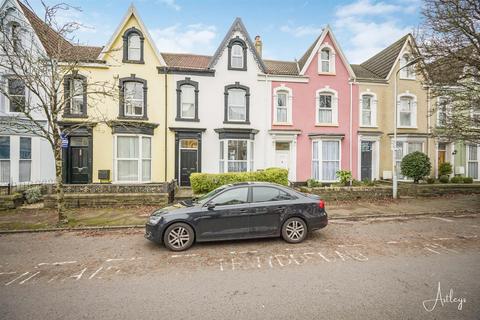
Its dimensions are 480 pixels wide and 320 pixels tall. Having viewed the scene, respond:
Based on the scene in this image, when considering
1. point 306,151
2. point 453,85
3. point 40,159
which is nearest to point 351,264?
point 453,85

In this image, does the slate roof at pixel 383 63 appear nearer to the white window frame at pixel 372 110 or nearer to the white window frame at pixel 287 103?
the white window frame at pixel 372 110

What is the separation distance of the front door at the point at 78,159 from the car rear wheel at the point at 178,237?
11290 millimetres

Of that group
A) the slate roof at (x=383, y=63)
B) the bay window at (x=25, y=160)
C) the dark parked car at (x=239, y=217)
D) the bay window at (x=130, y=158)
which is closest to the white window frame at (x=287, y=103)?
the slate roof at (x=383, y=63)

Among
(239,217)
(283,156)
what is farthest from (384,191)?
(239,217)

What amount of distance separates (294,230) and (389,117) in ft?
48.9

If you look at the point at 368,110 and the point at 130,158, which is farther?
the point at 368,110

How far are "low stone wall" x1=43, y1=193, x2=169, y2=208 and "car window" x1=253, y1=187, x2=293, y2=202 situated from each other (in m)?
6.18

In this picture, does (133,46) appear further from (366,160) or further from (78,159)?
(366,160)

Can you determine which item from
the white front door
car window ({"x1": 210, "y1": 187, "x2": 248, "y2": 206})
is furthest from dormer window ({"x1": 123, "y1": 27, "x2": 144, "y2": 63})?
car window ({"x1": 210, "y1": 187, "x2": 248, "y2": 206})

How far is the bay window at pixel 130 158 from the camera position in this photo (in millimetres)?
14625

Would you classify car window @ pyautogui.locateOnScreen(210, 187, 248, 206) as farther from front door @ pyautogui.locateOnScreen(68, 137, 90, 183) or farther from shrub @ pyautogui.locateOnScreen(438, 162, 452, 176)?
shrub @ pyautogui.locateOnScreen(438, 162, 452, 176)

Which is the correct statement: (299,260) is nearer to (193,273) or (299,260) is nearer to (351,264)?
(351,264)

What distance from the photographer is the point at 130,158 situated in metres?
14.7

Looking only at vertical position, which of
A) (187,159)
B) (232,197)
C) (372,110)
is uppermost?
(372,110)
